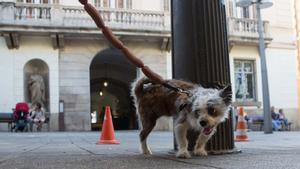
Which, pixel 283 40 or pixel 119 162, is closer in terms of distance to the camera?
pixel 119 162

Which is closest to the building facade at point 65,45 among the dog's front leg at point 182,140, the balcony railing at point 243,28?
the balcony railing at point 243,28

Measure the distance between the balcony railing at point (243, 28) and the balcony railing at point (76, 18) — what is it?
3.97 meters

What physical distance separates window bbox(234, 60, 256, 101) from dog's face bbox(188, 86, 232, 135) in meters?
23.1

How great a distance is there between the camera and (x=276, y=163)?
431 cm

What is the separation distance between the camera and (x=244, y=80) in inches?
1105

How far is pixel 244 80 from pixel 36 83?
470 inches

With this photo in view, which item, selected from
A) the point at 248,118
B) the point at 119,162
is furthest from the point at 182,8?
the point at 248,118

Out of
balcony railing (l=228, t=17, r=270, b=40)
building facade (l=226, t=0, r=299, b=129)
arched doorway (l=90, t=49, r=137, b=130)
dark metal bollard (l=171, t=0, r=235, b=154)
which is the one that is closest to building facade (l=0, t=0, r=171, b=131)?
arched doorway (l=90, t=49, r=137, b=130)

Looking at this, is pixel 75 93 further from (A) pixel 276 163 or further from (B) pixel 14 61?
(A) pixel 276 163

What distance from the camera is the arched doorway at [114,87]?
29578 millimetres

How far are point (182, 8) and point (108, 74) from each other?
26.4 metres

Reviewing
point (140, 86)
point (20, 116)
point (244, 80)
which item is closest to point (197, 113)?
point (140, 86)

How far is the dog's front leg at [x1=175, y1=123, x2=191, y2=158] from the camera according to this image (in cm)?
513

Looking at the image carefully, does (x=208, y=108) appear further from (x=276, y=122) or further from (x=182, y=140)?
(x=276, y=122)
